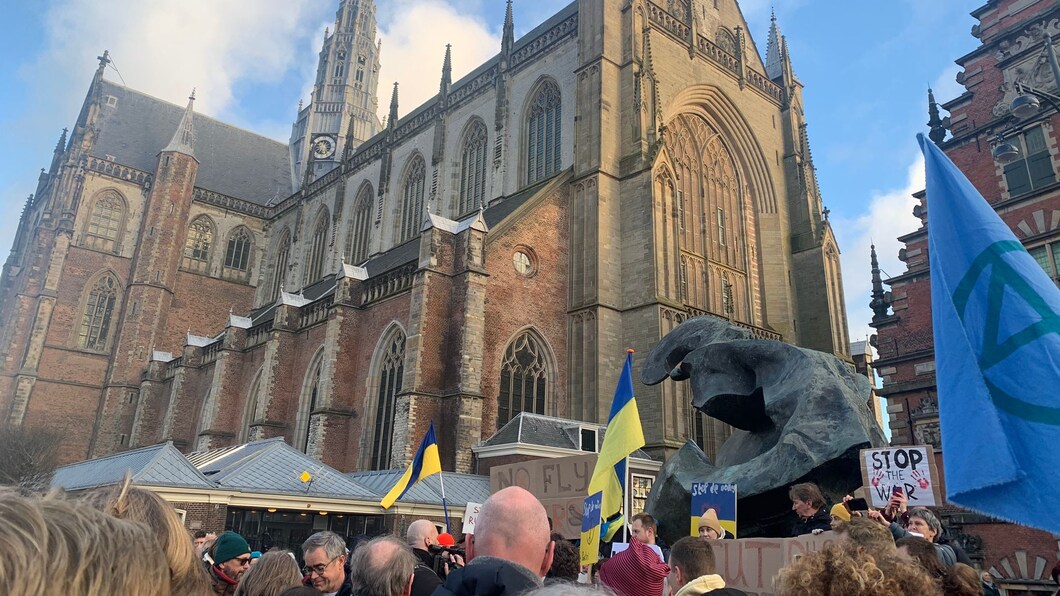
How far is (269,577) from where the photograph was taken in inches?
140

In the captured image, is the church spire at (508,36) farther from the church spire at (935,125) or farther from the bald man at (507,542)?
the bald man at (507,542)

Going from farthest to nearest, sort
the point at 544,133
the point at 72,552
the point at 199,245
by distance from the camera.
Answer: the point at 199,245 → the point at 544,133 → the point at 72,552

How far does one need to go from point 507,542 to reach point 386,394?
64.6 ft

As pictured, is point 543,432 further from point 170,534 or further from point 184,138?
point 184,138

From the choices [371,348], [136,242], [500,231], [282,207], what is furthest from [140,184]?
[500,231]

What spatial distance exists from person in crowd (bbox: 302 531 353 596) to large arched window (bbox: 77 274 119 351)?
36.2 metres

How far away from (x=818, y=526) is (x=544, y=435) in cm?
1381

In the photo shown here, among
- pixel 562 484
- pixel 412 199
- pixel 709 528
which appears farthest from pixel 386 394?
pixel 709 528

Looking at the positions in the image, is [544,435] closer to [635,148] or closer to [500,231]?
[500,231]

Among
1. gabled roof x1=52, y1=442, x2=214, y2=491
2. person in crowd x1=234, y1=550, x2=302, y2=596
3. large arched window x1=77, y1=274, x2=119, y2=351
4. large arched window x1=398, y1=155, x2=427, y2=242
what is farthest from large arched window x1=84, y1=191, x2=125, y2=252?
person in crowd x1=234, y1=550, x2=302, y2=596

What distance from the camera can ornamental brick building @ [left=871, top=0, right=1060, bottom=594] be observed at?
50.6ft

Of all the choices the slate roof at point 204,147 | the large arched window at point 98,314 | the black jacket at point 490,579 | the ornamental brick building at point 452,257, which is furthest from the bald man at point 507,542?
the slate roof at point 204,147

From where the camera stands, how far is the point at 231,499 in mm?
14305

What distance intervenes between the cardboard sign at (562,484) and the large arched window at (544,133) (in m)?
15.9
